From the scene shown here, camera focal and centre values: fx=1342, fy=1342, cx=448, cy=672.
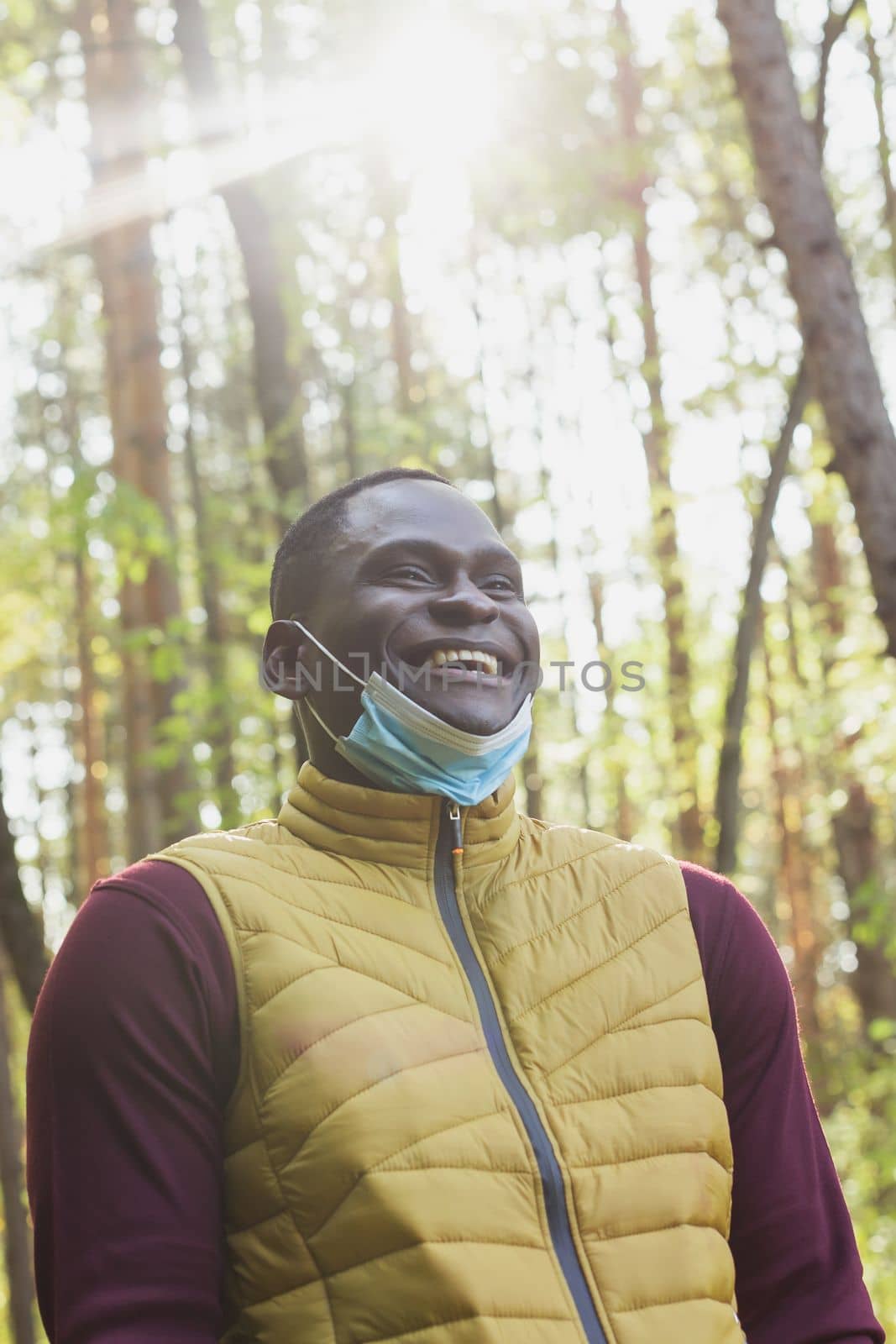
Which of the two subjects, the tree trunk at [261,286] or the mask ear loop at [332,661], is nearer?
the mask ear loop at [332,661]

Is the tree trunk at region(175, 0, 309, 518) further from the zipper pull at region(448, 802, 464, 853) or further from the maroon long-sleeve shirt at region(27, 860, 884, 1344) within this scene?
the maroon long-sleeve shirt at region(27, 860, 884, 1344)

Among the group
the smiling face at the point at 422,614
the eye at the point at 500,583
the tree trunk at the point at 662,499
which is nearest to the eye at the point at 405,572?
the smiling face at the point at 422,614

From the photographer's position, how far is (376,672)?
2.16 metres

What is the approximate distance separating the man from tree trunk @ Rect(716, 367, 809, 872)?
6419 millimetres

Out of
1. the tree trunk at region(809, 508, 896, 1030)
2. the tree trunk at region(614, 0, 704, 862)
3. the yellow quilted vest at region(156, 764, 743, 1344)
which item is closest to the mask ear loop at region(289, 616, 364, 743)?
the yellow quilted vest at region(156, 764, 743, 1344)

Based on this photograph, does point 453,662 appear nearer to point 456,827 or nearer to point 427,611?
point 427,611

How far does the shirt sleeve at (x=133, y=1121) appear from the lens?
1694 mm

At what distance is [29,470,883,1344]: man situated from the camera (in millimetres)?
1727

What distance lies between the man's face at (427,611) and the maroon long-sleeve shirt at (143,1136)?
489mm

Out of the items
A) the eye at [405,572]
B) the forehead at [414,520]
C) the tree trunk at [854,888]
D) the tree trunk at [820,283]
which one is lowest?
the tree trunk at [854,888]

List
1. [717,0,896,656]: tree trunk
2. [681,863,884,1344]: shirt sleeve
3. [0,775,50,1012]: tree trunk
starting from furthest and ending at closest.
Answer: [717,0,896,656]: tree trunk
[0,775,50,1012]: tree trunk
[681,863,884,1344]: shirt sleeve

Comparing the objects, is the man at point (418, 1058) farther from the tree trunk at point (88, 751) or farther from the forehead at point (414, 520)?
the tree trunk at point (88, 751)

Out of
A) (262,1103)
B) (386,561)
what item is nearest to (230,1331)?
(262,1103)

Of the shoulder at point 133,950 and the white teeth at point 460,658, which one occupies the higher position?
the white teeth at point 460,658
